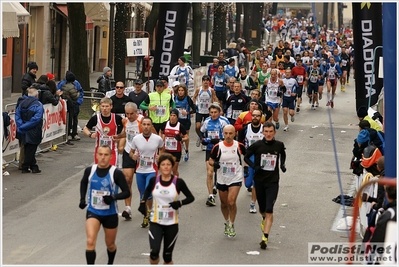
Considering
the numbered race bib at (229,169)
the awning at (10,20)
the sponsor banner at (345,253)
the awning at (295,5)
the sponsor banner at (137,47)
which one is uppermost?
the awning at (295,5)

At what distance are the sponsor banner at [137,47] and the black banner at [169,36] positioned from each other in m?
0.77

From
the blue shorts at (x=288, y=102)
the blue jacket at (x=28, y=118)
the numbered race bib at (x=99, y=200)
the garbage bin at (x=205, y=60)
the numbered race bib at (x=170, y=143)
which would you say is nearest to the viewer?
the numbered race bib at (x=99, y=200)

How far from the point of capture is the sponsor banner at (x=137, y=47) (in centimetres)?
2609

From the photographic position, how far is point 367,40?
23594 mm

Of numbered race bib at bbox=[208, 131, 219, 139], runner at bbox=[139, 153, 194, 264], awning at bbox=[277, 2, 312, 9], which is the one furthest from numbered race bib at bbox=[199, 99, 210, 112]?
awning at bbox=[277, 2, 312, 9]

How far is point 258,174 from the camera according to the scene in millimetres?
13055

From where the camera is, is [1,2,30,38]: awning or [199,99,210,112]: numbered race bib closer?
[199,99,210,112]: numbered race bib

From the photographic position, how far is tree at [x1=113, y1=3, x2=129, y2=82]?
29.4 meters

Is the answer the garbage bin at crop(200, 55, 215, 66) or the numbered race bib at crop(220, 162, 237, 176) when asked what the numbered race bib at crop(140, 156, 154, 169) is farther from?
the garbage bin at crop(200, 55, 215, 66)

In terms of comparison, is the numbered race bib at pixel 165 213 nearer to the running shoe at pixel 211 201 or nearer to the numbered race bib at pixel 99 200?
the numbered race bib at pixel 99 200

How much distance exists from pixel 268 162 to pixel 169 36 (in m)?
12.7

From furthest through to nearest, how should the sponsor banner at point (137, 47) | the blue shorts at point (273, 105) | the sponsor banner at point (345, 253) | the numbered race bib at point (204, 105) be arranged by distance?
the sponsor banner at point (137, 47)
the blue shorts at point (273, 105)
the numbered race bib at point (204, 105)
the sponsor banner at point (345, 253)

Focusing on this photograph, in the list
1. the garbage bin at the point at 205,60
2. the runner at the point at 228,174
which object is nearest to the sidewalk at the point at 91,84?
the garbage bin at the point at 205,60

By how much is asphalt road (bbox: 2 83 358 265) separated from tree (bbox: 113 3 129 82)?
803 cm
